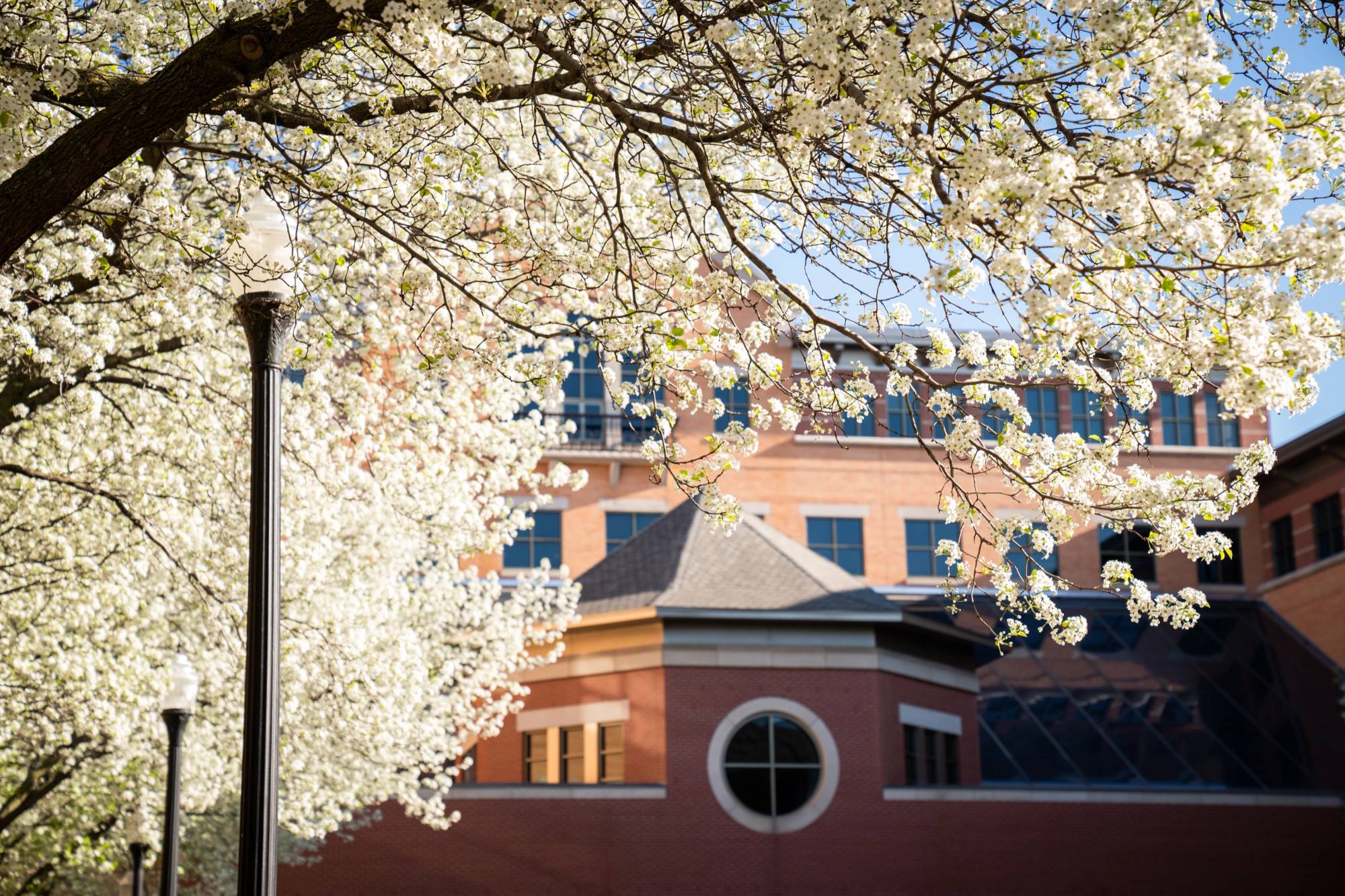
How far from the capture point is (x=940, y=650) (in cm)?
2975

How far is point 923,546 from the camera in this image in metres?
40.4

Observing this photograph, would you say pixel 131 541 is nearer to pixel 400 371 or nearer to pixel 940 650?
pixel 400 371

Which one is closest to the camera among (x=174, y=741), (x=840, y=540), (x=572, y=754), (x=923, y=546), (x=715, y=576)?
(x=174, y=741)

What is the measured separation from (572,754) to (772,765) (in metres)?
3.81

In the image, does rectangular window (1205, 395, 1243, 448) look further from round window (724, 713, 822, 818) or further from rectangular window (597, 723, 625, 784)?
rectangular window (597, 723, 625, 784)

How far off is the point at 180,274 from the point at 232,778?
1168 cm

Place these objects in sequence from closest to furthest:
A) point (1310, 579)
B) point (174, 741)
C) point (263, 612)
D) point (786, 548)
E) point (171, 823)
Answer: point (263, 612) < point (171, 823) < point (174, 741) < point (786, 548) < point (1310, 579)

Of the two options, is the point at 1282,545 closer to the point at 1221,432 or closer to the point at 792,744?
the point at 1221,432

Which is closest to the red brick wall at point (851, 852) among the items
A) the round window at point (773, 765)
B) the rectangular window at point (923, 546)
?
the round window at point (773, 765)

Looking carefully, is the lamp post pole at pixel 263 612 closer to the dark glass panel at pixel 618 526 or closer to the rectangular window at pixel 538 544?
the rectangular window at pixel 538 544

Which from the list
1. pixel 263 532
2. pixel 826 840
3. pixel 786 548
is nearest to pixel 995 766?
pixel 826 840

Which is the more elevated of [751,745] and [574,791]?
[751,745]

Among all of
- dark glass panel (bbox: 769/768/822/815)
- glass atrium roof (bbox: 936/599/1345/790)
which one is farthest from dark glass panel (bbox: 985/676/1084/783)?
dark glass panel (bbox: 769/768/822/815)

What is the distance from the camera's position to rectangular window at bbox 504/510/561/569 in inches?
1499
